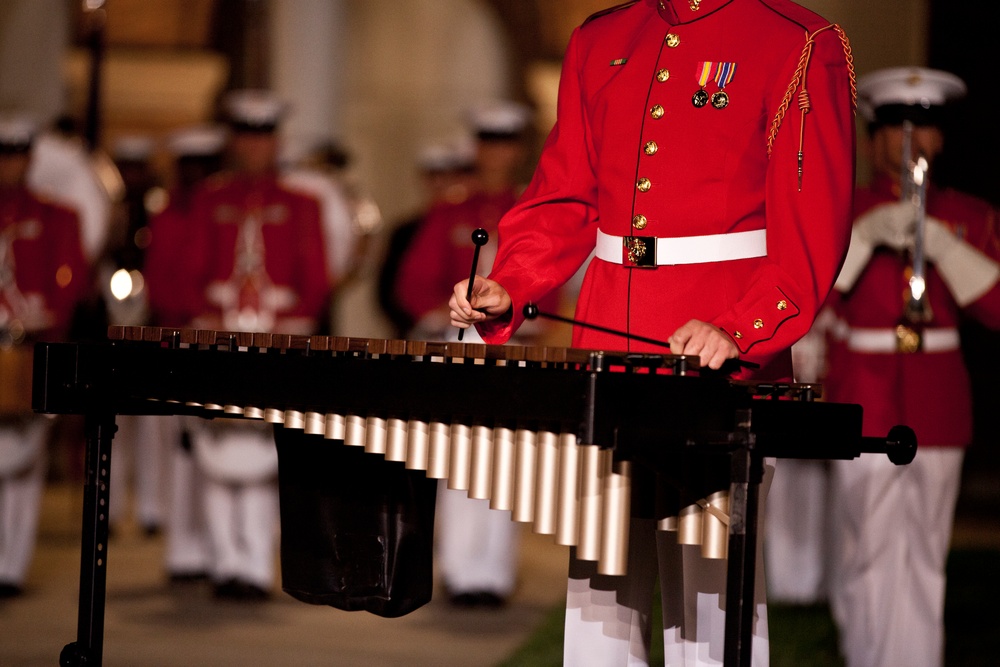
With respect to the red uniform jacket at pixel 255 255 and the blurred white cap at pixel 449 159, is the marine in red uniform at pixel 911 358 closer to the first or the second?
the red uniform jacket at pixel 255 255

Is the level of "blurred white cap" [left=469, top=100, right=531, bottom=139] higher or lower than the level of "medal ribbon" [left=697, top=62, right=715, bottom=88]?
higher

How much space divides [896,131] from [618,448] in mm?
2866

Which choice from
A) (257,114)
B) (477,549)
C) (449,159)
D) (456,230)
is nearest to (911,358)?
(477,549)

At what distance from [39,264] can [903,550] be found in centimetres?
435

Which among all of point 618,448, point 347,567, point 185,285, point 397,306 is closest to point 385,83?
point 397,306

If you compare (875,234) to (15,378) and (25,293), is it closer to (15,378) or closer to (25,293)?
(15,378)

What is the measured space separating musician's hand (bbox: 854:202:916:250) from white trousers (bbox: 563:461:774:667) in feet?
7.05

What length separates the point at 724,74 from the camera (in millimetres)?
3039

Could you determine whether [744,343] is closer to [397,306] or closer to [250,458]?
[250,458]

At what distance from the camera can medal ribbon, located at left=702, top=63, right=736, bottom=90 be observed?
3.03m

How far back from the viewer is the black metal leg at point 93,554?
335 centimetres

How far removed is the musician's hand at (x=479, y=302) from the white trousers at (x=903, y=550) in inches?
88.1

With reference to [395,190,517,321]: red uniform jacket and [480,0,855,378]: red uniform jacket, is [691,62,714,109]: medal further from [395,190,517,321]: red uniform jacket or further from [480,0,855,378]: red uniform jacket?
[395,190,517,321]: red uniform jacket

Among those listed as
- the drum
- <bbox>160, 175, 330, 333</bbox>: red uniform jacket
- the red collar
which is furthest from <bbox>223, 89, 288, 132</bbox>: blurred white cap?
the red collar
